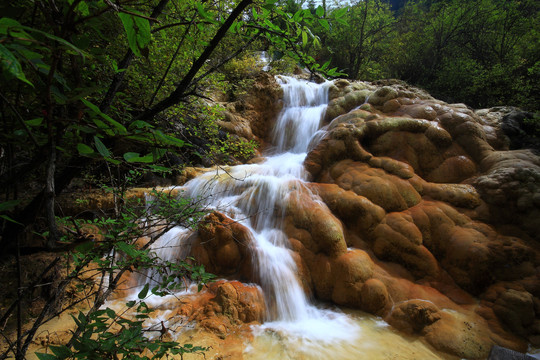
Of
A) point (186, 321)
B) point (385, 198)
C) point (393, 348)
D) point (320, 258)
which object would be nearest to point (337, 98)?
point (385, 198)

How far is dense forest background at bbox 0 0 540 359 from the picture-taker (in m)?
0.66

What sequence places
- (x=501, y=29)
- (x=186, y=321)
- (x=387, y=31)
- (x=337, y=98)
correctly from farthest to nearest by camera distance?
(x=387, y=31)
(x=501, y=29)
(x=337, y=98)
(x=186, y=321)

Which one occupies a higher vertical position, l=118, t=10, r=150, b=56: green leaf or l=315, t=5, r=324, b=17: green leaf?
l=315, t=5, r=324, b=17: green leaf

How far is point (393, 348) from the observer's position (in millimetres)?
3688

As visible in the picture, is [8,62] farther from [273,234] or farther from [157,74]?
[273,234]

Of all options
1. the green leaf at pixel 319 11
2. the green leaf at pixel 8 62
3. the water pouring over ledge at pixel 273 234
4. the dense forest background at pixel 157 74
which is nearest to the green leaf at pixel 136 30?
the dense forest background at pixel 157 74

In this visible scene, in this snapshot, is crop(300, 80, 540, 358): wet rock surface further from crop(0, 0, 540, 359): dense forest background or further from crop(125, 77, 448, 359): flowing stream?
crop(0, 0, 540, 359): dense forest background

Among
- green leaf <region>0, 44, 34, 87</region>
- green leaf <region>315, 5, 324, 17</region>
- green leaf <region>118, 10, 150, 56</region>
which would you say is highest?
green leaf <region>315, 5, 324, 17</region>

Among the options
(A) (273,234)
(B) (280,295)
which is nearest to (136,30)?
(B) (280,295)

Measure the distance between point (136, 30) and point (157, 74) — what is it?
4.32 metres

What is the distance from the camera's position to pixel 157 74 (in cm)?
425

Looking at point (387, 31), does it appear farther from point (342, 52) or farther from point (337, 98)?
point (337, 98)

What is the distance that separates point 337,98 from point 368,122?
435cm

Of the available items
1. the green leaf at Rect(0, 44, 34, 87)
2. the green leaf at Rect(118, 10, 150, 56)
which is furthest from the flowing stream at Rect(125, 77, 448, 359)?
the green leaf at Rect(0, 44, 34, 87)
